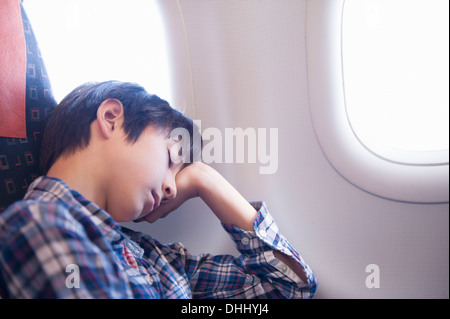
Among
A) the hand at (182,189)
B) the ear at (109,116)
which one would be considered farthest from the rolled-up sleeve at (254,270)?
the ear at (109,116)

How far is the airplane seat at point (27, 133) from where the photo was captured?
1.88 feet

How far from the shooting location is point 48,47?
766mm

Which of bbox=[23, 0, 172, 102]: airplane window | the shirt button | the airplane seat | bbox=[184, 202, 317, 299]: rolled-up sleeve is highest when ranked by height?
bbox=[23, 0, 172, 102]: airplane window

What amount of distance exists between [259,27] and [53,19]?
522 millimetres

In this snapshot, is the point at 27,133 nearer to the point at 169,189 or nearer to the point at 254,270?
the point at 169,189

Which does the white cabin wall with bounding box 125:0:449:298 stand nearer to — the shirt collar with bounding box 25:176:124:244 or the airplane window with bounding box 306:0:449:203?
the airplane window with bounding box 306:0:449:203

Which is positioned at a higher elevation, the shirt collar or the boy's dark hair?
the boy's dark hair

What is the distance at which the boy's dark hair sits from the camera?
1.98 ft

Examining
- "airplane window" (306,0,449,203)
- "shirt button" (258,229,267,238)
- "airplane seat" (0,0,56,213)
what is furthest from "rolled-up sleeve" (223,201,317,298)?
"airplane seat" (0,0,56,213)

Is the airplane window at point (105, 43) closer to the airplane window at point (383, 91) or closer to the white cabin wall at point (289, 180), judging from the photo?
the white cabin wall at point (289, 180)

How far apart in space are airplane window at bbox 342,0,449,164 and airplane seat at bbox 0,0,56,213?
68cm

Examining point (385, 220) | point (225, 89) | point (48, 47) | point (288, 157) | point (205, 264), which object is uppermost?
point (48, 47)

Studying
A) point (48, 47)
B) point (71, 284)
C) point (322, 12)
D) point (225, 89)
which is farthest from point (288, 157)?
point (48, 47)
